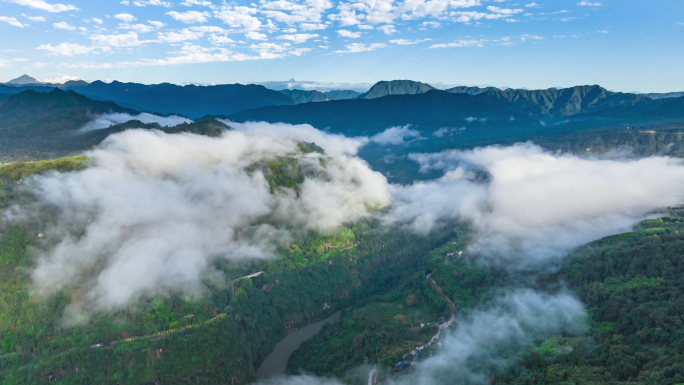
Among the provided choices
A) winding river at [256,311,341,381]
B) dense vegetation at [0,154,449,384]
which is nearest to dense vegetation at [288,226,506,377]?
winding river at [256,311,341,381]

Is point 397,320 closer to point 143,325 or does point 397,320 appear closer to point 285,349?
point 285,349

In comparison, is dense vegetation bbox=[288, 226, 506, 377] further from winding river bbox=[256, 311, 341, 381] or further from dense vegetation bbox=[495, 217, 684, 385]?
dense vegetation bbox=[495, 217, 684, 385]

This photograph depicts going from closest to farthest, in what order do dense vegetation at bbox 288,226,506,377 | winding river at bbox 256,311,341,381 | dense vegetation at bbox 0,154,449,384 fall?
dense vegetation at bbox 0,154,449,384
dense vegetation at bbox 288,226,506,377
winding river at bbox 256,311,341,381

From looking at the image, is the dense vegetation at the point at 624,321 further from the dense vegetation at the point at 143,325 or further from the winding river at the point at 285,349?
the dense vegetation at the point at 143,325

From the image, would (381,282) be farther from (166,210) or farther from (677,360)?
(677,360)

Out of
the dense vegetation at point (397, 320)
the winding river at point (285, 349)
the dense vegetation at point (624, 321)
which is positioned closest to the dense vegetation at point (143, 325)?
the winding river at point (285, 349)

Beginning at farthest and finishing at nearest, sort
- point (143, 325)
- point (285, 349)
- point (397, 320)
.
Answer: point (285, 349) < point (397, 320) < point (143, 325)

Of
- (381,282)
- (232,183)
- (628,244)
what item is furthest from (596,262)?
(232,183)

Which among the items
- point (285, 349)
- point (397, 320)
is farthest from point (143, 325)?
point (397, 320)
